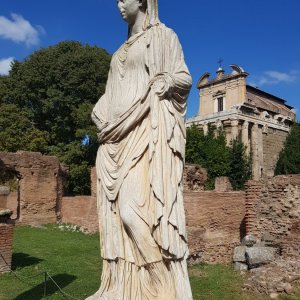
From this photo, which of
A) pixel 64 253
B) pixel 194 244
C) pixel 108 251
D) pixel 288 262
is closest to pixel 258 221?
pixel 194 244

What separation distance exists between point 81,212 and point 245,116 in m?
24.3

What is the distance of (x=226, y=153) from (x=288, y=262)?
2396 centimetres

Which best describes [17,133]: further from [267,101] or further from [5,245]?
[267,101]

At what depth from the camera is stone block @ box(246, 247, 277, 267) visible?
39.9 ft

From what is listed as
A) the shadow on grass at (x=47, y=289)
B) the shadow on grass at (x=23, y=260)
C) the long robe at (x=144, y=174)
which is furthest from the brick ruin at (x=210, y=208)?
the long robe at (x=144, y=174)

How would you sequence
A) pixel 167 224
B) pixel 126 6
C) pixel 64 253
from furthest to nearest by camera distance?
pixel 64 253 < pixel 126 6 < pixel 167 224

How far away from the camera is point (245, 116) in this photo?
141 ft

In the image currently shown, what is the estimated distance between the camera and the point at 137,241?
2.96 m

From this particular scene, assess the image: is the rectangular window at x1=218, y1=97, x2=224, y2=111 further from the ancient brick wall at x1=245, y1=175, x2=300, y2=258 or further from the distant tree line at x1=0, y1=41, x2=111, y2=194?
the ancient brick wall at x1=245, y1=175, x2=300, y2=258

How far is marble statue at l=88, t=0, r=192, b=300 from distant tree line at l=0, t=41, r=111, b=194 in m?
27.3

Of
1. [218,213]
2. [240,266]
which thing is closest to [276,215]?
[240,266]

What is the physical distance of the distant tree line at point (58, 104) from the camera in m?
30.7

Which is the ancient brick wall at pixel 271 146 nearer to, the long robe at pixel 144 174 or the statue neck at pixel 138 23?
the statue neck at pixel 138 23

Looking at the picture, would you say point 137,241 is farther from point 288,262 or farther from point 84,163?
point 84,163
